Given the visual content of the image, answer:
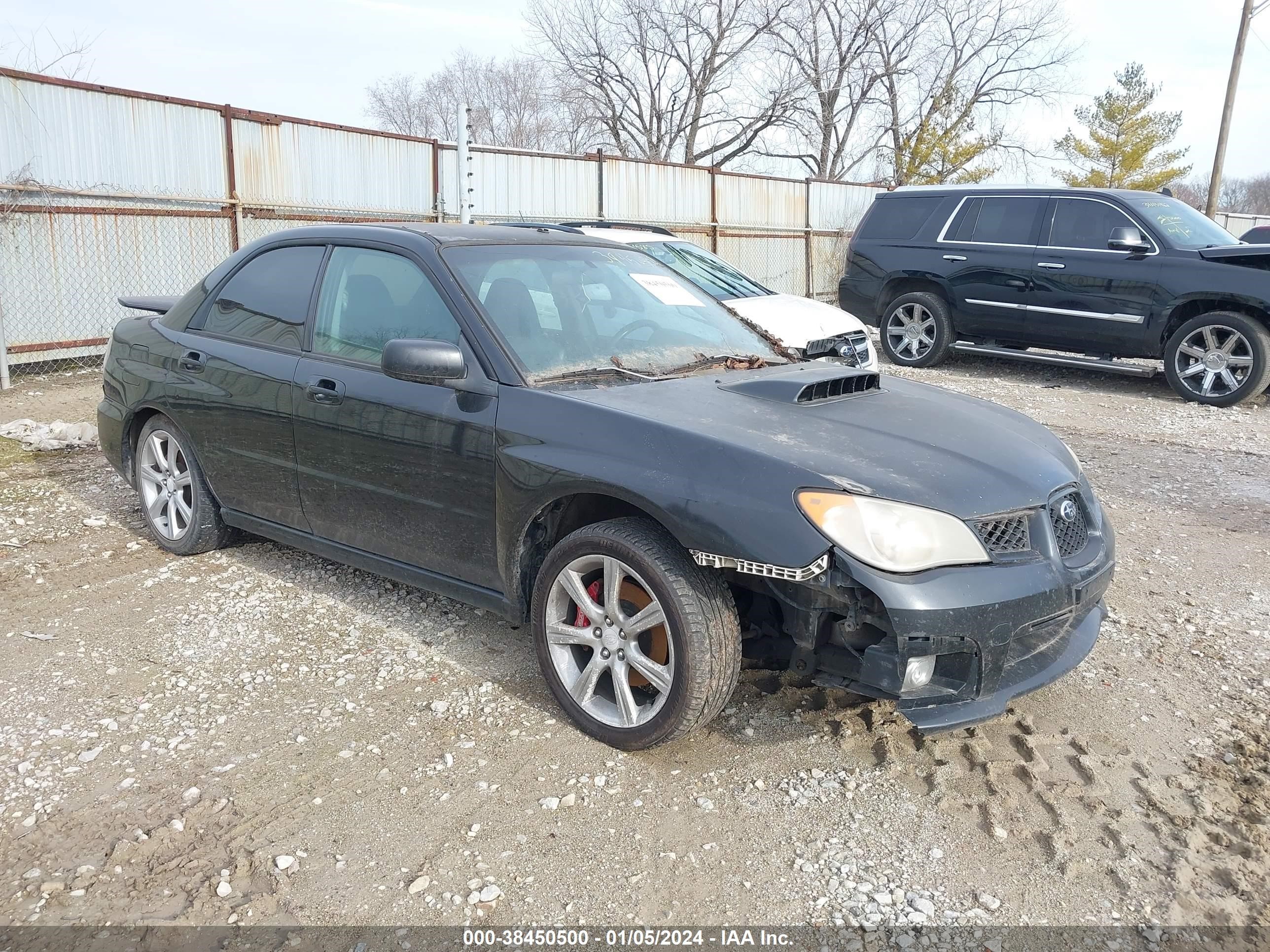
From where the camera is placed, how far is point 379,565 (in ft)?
13.0

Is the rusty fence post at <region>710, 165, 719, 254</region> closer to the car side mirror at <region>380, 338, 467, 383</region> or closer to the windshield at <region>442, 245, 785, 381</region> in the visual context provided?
the windshield at <region>442, 245, 785, 381</region>

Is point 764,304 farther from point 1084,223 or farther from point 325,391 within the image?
point 325,391

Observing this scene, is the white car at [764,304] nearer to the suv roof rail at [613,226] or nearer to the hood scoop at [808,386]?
the suv roof rail at [613,226]

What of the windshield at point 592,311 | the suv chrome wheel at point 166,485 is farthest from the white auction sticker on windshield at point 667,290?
the suv chrome wheel at point 166,485

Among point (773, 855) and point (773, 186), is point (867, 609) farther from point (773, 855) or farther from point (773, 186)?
point (773, 186)

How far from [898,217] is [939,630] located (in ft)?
31.5

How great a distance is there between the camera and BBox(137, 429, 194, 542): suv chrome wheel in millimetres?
4863

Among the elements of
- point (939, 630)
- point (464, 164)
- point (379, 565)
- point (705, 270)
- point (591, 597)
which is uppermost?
Result: point (464, 164)

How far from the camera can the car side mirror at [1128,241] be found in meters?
9.56

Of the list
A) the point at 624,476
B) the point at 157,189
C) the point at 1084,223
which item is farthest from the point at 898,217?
the point at 624,476

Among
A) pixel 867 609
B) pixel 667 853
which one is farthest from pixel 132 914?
pixel 867 609

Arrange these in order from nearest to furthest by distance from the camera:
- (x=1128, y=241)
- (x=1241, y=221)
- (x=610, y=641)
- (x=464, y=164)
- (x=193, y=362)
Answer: (x=610, y=641)
(x=193, y=362)
(x=1128, y=241)
(x=464, y=164)
(x=1241, y=221)

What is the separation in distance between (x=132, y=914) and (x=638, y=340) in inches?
98.2

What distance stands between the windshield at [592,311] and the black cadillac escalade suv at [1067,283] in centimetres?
685
